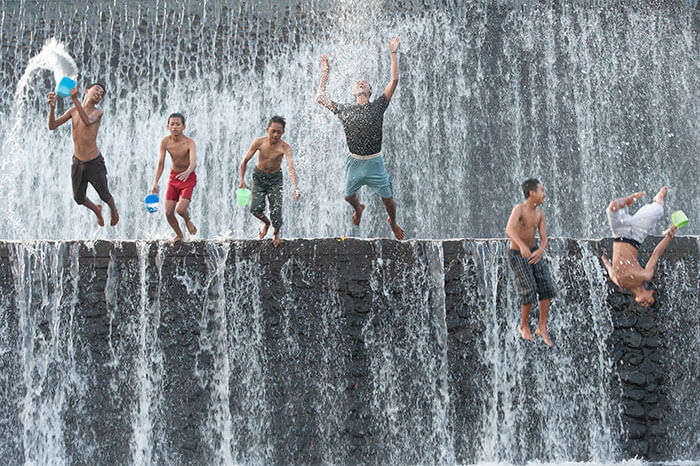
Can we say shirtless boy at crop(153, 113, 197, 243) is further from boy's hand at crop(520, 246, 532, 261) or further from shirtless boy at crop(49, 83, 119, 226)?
boy's hand at crop(520, 246, 532, 261)

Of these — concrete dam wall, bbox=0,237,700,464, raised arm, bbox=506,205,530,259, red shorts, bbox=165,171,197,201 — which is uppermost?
red shorts, bbox=165,171,197,201

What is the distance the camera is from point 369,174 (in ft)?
23.5

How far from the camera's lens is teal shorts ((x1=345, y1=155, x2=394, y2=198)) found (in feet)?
23.5

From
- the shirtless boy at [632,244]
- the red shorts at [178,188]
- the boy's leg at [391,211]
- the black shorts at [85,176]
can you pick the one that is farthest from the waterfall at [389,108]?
the shirtless boy at [632,244]

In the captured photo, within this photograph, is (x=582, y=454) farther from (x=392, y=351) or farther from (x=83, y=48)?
(x=83, y=48)

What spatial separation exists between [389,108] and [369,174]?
5.65 metres

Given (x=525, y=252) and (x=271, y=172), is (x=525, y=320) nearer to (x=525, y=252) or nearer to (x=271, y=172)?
(x=525, y=252)

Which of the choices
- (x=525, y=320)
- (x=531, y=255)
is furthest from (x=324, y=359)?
(x=531, y=255)

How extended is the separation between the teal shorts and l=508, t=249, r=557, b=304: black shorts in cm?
158

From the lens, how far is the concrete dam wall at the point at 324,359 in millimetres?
7262

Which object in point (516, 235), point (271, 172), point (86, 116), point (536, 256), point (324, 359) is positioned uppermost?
point (86, 116)

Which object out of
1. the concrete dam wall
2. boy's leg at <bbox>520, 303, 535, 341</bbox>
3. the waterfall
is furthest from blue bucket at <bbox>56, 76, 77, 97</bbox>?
the waterfall

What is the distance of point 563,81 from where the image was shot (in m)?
12.8

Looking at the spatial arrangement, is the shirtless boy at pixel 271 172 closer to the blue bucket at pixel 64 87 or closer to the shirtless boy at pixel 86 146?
the shirtless boy at pixel 86 146
